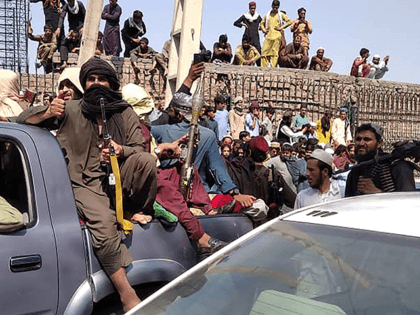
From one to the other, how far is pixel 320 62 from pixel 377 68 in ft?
7.65

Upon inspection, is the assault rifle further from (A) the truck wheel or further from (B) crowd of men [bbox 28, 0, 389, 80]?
(B) crowd of men [bbox 28, 0, 389, 80]

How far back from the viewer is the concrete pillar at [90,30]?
8.68 m

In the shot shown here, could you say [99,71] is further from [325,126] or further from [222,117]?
[325,126]

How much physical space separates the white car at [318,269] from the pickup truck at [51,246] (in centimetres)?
100

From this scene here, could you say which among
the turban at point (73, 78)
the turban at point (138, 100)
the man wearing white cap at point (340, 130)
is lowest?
the man wearing white cap at point (340, 130)

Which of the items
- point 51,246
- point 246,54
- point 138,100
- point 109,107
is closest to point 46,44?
point 246,54

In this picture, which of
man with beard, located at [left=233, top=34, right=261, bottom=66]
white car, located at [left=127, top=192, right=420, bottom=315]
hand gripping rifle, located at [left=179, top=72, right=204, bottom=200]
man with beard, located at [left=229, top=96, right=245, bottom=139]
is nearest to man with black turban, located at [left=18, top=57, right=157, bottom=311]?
hand gripping rifle, located at [left=179, top=72, right=204, bottom=200]

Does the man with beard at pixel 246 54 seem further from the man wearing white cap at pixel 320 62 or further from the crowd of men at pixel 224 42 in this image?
the man wearing white cap at pixel 320 62

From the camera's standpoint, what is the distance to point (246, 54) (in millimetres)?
17297

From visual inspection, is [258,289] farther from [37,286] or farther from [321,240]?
[37,286]

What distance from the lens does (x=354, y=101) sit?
1841 cm

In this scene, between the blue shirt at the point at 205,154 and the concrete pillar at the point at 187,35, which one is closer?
the blue shirt at the point at 205,154

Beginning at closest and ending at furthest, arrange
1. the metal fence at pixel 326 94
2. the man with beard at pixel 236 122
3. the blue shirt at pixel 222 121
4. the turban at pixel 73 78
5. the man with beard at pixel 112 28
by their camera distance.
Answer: the turban at pixel 73 78, the blue shirt at pixel 222 121, the man with beard at pixel 236 122, the man with beard at pixel 112 28, the metal fence at pixel 326 94

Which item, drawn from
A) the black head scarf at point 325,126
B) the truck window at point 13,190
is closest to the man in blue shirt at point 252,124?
the black head scarf at point 325,126
